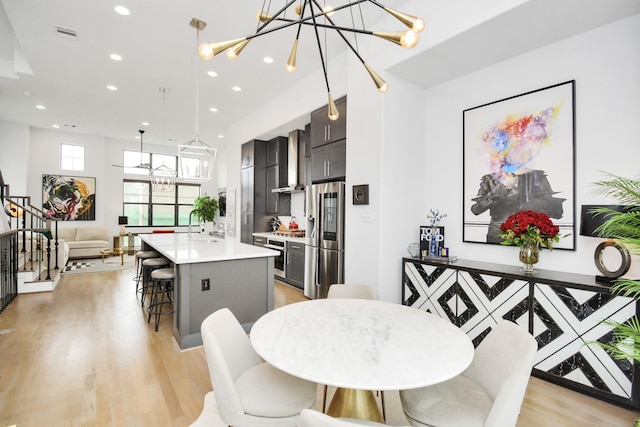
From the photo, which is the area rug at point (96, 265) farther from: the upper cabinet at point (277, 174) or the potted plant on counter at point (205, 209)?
the upper cabinet at point (277, 174)

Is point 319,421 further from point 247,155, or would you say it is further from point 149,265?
point 247,155

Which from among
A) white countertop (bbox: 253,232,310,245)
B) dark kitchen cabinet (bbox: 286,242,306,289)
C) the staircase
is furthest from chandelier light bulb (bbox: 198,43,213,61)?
the staircase

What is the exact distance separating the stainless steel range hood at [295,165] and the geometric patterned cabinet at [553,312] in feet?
10.4

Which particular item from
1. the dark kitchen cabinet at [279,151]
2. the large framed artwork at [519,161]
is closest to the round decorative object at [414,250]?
the large framed artwork at [519,161]

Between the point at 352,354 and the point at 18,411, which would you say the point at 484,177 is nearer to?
the point at 352,354

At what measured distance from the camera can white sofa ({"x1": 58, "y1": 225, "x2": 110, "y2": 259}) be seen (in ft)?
25.8

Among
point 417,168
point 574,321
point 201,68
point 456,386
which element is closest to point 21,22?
point 201,68

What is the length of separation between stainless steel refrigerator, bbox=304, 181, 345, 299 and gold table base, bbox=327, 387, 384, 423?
244 centimetres

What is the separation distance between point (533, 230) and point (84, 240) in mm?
9972

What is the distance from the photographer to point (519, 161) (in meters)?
2.98

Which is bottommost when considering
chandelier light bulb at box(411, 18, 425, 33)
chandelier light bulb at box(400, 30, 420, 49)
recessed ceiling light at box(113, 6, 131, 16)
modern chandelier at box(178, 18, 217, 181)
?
modern chandelier at box(178, 18, 217, 181)

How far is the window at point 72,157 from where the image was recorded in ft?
27.2

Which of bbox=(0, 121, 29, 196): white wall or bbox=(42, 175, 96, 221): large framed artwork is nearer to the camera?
bbox=(0, 121, 29, 196): white wall

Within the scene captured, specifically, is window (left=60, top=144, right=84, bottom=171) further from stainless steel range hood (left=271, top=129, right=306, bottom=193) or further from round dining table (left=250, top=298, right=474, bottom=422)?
round dining table (left=250, top=298, right=474, bottom=422)
